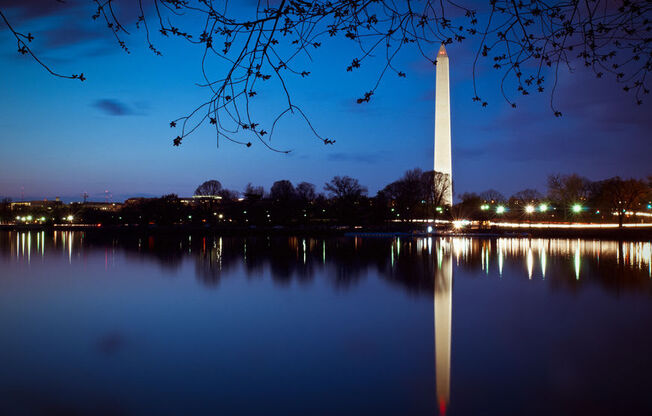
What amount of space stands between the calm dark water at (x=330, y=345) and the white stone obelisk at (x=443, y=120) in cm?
4809

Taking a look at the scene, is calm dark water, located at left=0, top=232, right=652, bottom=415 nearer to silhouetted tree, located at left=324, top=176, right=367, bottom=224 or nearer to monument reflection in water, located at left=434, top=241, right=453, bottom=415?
monument reflection in water, located at left=434, top=241, right=453, bottom=415

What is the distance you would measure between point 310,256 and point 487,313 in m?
18.3

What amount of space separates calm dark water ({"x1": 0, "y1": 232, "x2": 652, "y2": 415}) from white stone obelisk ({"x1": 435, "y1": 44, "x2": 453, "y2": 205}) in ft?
158

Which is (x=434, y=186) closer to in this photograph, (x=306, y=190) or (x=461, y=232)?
(x=461, y=232)

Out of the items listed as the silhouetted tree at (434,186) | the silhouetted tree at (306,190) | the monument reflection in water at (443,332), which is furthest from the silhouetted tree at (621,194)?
the monument reflection in water at (443,332)

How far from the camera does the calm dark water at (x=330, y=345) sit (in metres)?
7.35

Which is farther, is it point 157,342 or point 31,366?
point 157,342

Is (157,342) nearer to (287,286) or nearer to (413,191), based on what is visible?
(287,286)

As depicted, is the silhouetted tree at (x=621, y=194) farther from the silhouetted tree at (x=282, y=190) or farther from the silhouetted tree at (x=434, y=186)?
the silhouetted tree at (x=282, y=190)

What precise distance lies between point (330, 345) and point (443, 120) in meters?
60.5

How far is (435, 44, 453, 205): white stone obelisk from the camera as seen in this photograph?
6600 centimetres

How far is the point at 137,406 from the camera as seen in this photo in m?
7.19

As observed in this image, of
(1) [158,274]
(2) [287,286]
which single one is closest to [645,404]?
(2) [287,286]

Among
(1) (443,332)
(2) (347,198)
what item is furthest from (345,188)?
(1) (443,332)
